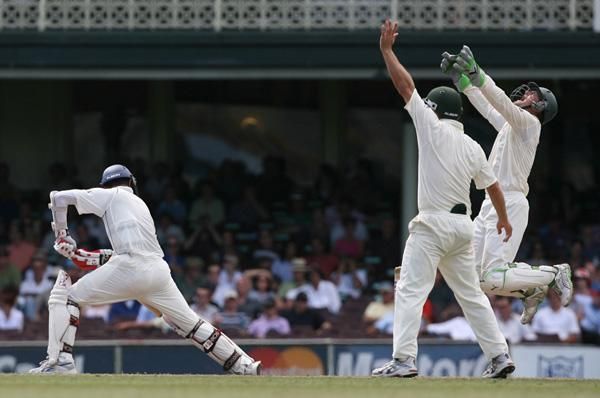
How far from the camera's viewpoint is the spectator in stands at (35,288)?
21719 millimetres

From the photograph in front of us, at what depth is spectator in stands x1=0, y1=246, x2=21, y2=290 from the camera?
73.3ft

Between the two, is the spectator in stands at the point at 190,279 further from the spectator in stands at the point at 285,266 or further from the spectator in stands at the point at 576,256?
the spectator in stands at the point at 576,256

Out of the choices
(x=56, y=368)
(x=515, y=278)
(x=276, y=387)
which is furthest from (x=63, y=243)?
(x=515, y=278)

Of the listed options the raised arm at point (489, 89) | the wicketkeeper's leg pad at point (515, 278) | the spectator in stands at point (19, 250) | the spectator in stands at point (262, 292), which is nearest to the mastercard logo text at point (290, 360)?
the spectator in stands at point (262, 292)

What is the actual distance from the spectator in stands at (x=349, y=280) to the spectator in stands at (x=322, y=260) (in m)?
0.14

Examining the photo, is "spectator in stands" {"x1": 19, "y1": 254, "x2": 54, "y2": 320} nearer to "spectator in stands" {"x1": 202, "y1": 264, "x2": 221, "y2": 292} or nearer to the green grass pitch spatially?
"spectator in stands" {"x1": 202, "y1": 264, "x2": 221, "y2": 292}

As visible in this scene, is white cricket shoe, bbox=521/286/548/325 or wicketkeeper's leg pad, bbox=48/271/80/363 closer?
A: wicketkeeper's leg pad, bbox=48/271/80/363

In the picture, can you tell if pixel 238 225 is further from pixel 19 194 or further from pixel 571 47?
pixel 571 47

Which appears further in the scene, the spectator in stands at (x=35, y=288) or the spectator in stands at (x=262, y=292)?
the spectator in stands at (x=35, y=288)

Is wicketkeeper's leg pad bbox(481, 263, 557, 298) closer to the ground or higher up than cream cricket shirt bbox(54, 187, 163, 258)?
closer to the ground

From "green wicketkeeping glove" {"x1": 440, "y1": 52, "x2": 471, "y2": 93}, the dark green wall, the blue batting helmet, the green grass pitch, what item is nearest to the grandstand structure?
the dark green wall

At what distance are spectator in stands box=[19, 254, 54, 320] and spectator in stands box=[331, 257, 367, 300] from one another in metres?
3.78

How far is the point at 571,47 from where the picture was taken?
23.2m

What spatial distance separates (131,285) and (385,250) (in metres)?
10.6
